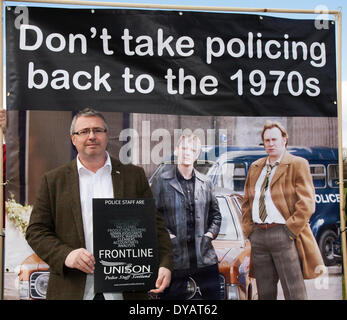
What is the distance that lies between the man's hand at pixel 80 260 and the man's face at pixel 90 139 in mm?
761

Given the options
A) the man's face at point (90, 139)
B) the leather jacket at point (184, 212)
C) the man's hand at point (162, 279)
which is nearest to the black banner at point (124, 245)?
the man's hand at point (162, 279)

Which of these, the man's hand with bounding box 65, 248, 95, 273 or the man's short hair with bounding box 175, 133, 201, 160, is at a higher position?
the man's short hair with bounding box 175, 133, 201, 160

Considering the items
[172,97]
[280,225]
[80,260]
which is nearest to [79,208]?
[80,260]

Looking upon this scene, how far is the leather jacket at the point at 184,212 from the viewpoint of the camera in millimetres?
3914

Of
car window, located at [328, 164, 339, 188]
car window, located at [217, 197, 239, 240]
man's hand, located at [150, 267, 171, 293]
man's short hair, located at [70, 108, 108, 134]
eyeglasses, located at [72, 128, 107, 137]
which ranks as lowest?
man's hand, located at [150, 267, 171, 293]

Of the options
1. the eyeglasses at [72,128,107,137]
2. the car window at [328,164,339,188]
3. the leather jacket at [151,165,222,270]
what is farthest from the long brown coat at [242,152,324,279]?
the eyeglasses at [72,128,107,137]

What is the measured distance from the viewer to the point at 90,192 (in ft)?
12.1

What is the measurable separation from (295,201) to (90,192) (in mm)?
1744

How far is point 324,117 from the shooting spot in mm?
4203

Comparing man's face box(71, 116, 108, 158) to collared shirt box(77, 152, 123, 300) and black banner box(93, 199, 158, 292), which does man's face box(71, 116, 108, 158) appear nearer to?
collared shirt box(77, 152, 123, 300)

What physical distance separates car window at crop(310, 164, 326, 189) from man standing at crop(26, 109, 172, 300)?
1379mm

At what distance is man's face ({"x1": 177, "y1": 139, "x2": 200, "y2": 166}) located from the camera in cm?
401

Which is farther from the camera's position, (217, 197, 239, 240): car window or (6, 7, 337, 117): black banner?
(217, 197, 239, 240): car window

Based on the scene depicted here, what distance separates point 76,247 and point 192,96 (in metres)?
1.58
